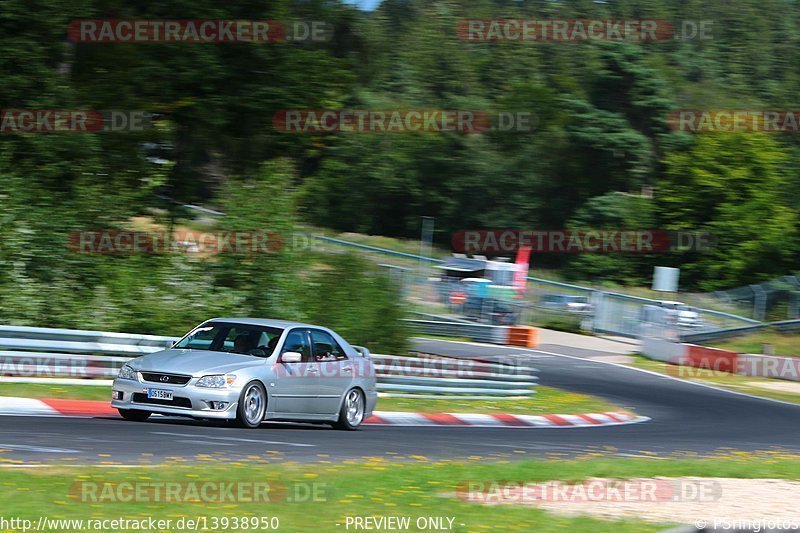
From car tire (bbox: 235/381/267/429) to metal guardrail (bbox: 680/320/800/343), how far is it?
97.7 feet

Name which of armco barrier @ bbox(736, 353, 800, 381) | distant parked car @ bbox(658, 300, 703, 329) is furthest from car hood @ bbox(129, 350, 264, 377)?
distant parked car @ bbox(658, 300, 703, 329)

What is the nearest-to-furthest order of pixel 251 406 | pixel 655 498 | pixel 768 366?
pixel 655 498 < pixel 251 406 < pixel 768 366

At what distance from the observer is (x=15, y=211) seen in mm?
20203

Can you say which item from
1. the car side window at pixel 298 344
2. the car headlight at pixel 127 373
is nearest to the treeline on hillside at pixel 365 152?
the car side window at pixel 298 344

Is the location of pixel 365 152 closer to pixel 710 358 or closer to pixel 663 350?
pixel 663 350

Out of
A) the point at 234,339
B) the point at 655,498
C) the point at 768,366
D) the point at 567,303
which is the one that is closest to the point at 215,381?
the point at 234,339

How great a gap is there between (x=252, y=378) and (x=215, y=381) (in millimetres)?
514

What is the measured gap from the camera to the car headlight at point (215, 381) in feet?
39.5

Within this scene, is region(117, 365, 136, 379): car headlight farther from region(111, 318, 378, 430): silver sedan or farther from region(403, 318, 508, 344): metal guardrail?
region(403, 318, 508, 344): metal guardrail

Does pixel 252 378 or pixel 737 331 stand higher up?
pixel 737 331

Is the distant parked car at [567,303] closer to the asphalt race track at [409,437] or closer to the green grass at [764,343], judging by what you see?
the green grass at [764,343]

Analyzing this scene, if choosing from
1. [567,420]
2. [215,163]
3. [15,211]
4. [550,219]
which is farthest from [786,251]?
[15,211]

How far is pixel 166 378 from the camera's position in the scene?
12.1m

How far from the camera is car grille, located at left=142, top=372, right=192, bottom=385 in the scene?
12070 millimetres
